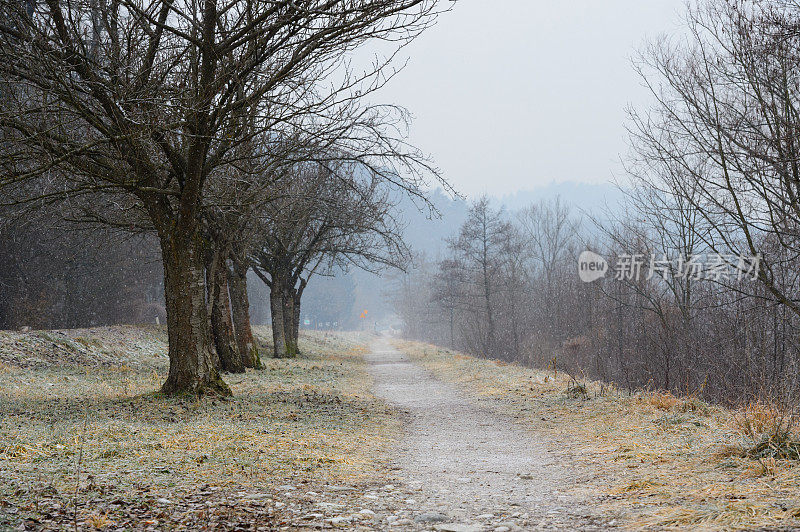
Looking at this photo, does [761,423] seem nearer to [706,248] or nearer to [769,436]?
[769,436]

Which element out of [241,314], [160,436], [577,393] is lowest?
[577,393]

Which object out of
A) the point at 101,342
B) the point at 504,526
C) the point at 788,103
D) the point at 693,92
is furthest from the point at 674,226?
the point at 101,342

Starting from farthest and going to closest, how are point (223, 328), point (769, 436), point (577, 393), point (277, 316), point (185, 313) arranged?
point (277, 316) → point (223, 328) → point (577, 393) → point (185, 313) → point (769, 436)

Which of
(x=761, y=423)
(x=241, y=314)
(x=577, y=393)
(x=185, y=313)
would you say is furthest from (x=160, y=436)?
(x=241, y=314)

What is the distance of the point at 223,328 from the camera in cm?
1487

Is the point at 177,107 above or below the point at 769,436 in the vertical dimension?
above

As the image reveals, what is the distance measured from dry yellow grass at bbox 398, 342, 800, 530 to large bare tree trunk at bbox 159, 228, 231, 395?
4.90 m

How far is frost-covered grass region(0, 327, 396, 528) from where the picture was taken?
14.3 ft

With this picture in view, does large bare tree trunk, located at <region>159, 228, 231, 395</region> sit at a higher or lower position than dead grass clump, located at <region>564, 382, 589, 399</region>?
higher

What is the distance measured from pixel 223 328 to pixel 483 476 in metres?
10.9

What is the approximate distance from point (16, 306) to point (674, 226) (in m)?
22.8

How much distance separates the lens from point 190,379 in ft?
29.1

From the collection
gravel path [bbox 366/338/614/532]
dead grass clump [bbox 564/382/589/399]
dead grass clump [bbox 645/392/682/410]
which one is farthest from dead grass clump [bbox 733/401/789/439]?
dead grass clump [bbox 564/382/589/399]

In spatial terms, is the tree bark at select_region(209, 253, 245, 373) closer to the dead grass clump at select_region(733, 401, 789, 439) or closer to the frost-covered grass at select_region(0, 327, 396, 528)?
the frost-covered grass at select_region(0, 327, 396, 528)
